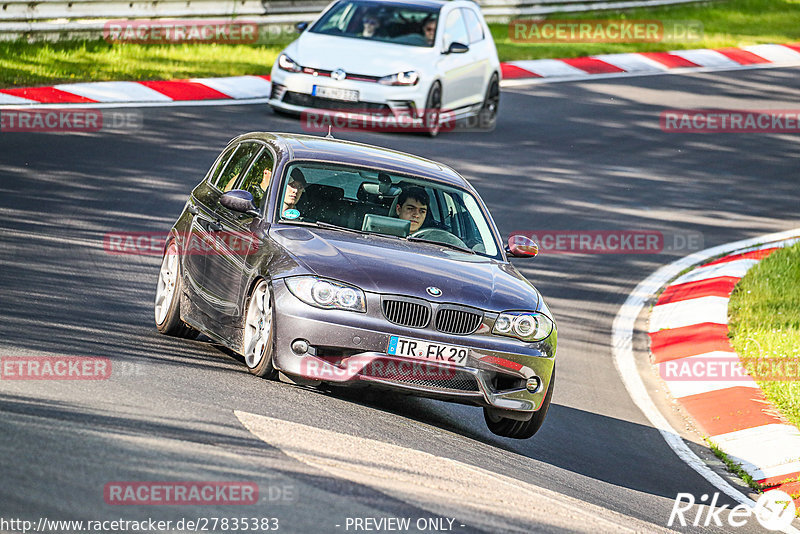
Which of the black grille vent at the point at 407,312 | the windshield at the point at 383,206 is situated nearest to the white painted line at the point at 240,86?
the windshield at the point at 383,206

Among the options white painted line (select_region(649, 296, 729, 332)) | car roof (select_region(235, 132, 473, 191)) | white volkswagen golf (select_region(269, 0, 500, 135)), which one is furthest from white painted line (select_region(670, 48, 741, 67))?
car roof (select_region(235, 132, 473, 191))

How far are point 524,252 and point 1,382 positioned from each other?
3.83 meters

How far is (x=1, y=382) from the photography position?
7.29m

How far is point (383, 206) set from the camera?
935 centimetres

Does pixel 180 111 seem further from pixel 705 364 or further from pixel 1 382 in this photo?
pixel 1 382

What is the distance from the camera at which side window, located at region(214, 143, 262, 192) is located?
9.90 m

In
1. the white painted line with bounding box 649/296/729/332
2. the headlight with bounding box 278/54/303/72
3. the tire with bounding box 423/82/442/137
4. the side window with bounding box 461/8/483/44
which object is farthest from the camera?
the side window with bounding box 461/8/483/44

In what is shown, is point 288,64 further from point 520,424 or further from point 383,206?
point 520,424

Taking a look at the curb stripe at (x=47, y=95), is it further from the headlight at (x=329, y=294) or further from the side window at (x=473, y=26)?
the headlight at (x=329, y=294)

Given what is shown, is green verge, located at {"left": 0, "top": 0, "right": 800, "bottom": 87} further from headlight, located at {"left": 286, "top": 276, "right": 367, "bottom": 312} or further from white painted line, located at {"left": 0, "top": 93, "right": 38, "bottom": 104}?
headlight, located at {"left": 286, "top": 276, "right": 367, "bottom": 312}

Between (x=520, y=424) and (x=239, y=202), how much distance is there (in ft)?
7.77

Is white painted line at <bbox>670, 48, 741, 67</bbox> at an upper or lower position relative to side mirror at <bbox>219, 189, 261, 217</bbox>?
lower

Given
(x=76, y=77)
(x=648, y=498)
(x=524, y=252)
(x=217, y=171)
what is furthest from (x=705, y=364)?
(x=76, y=77)

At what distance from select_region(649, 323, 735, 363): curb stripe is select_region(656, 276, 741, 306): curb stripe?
916mm
